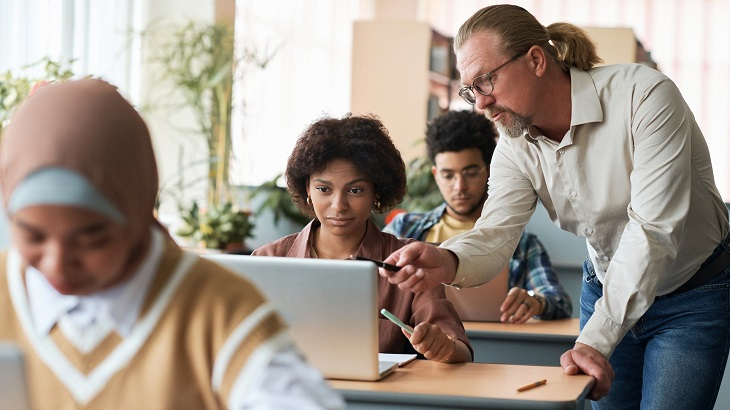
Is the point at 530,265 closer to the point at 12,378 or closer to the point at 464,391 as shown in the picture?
the point at 464,391

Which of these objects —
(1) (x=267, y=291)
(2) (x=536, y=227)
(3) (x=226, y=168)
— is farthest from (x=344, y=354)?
(3) (x=226, y=168)

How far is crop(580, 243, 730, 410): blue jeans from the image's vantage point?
1.84 metres

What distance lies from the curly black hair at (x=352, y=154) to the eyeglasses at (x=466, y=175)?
755 millimetres

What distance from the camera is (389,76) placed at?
627cm

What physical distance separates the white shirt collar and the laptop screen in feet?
2.00

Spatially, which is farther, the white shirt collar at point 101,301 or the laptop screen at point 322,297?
the laptop screen at point 322,297

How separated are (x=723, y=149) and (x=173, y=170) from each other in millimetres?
5544

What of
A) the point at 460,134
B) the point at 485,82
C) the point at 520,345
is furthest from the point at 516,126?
the point at 460,134

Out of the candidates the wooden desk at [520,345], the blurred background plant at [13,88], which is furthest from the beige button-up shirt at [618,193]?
the blurred background plant at [13,88]

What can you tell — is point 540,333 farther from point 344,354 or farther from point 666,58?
point 666,58

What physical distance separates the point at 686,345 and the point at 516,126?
548 millimetres

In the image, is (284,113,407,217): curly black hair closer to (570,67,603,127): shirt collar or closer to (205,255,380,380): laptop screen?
(570,67,603,127): shirt collar

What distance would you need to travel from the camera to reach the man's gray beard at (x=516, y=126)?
189 centimetres

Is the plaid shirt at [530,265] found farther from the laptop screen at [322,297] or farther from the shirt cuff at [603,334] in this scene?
the laptop screen at [322,297]
